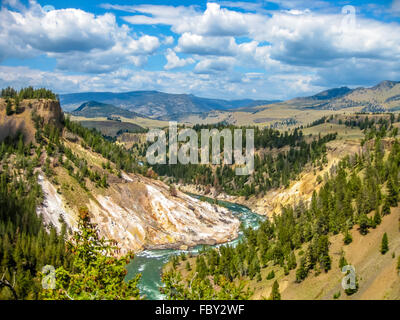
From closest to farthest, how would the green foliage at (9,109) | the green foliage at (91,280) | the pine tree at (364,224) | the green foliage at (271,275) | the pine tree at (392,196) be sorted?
the green foliage at (91,280) → the green foliage at (271,275) → the pine tree at (364,224) → the pine tree at (392,196) → the green foliage at (9,109)

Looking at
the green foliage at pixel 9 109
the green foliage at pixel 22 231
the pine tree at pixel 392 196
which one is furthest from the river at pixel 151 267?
the green foliage at pixel 9 109

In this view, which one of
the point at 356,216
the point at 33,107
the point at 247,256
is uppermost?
the point at 33,107

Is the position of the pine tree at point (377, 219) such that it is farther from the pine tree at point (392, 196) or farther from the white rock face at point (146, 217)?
the white rock face at point (146, 217)

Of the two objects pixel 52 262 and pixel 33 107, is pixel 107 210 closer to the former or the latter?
pixel 52 262

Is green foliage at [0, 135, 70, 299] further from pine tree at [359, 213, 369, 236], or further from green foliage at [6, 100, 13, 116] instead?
pine tree at [359, 213, 369, 236]

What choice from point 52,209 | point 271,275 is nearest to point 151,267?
point 271,275

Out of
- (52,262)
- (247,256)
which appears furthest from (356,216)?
(52,262)

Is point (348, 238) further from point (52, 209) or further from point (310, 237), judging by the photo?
point (52, 209)

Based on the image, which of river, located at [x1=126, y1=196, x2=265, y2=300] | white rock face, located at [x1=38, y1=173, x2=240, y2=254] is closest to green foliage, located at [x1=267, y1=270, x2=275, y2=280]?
river, located at [x1=126, y1=196, x2=265, y2=300]
